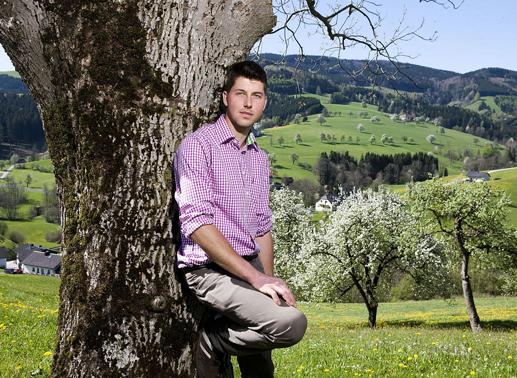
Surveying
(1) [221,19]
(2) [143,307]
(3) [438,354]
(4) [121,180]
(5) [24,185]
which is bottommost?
(5) [24,185]

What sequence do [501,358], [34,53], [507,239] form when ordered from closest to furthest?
1. [34,53]
2. [501,358]
3. [507,239]

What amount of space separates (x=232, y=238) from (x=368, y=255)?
22631 millimetres

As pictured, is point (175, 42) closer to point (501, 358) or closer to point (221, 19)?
point (221, 19)

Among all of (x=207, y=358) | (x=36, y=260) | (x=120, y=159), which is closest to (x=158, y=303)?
(x=207, y=358)

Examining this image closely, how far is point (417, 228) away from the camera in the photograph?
21938 millimetres

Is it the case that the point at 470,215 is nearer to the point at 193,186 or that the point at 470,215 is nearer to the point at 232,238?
the point at 232,238

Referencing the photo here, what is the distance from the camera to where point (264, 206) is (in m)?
3.72

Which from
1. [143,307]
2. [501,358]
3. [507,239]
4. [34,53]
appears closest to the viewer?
[143,307]

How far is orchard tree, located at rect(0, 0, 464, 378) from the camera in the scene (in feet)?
10.5

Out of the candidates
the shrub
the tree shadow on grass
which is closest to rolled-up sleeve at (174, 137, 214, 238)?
the tree shadow on grass

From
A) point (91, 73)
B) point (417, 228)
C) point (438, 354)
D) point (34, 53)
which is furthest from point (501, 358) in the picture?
point (417, 228)

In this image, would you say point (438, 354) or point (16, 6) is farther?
point (438, 354)

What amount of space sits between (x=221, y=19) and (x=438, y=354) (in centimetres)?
534

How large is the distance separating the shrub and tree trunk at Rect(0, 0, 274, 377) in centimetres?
12386
